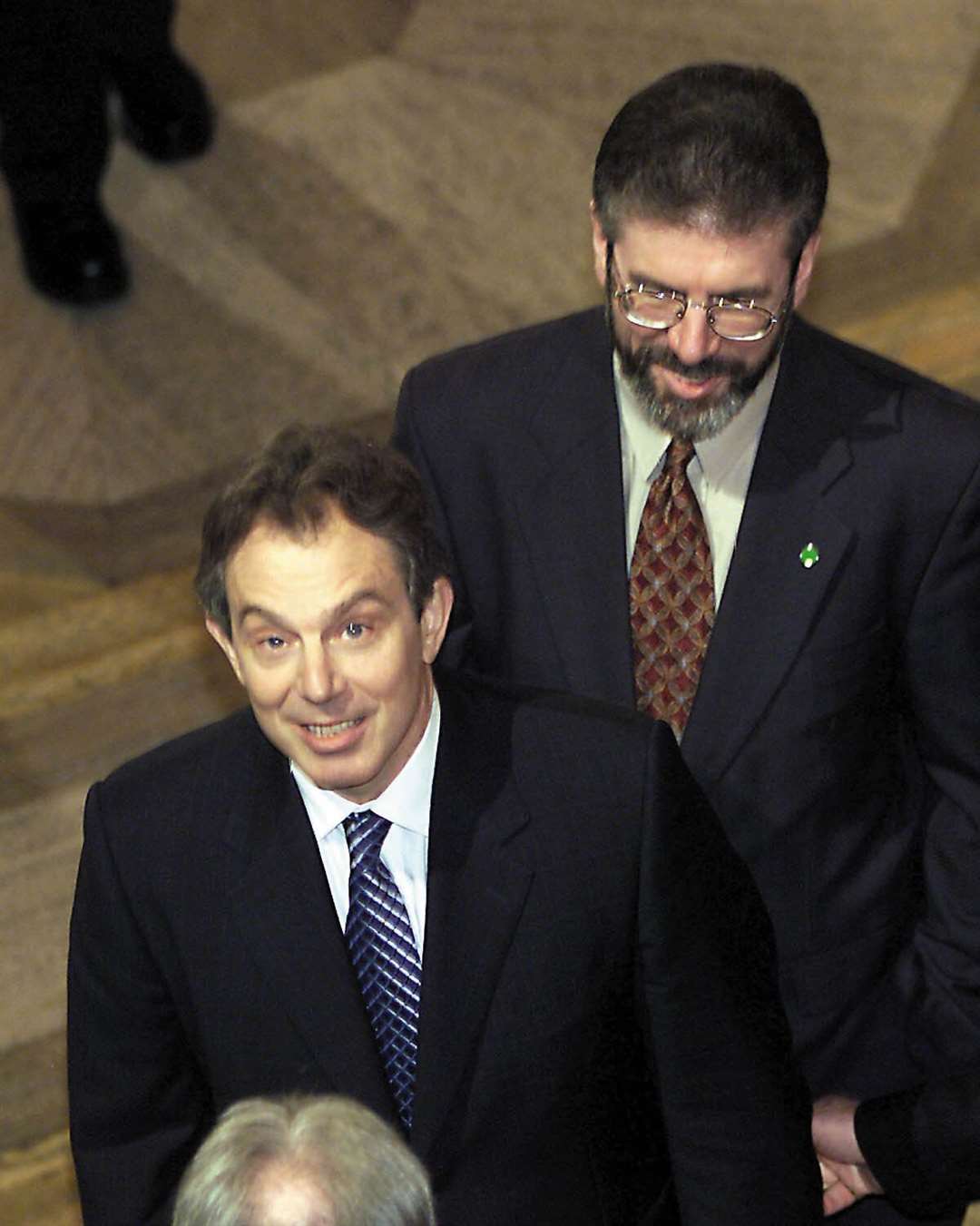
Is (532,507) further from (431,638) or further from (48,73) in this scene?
(48,73)

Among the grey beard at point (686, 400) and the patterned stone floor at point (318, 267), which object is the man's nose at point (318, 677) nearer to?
A: the grey beard at point (686, 400)

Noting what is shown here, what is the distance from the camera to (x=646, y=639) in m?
3.10

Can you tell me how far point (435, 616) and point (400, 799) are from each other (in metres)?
0.21

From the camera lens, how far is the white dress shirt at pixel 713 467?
3.04 metres

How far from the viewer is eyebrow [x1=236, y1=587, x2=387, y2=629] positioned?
2.51 m

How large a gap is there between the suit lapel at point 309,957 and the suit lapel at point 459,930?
63 mm

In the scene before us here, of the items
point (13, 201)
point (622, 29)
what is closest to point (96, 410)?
point (13, 201)

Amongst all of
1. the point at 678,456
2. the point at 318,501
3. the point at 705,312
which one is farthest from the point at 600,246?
the point at 318,501

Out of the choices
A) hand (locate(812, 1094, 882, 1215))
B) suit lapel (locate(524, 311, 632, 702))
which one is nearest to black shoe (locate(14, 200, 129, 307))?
suit lapel (locate(524, 311, 632, 702))

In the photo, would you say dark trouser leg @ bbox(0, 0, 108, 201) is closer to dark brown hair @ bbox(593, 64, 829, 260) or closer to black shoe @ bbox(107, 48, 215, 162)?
black shoe @ bbox(107, 48, 215, 162)

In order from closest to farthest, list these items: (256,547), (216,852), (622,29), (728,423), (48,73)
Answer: (256,547) → (216,852) → (728,423) → (48,73) → (622,29)

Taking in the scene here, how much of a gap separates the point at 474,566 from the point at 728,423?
0.40 m

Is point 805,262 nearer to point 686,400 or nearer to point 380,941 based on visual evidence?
point 686,400

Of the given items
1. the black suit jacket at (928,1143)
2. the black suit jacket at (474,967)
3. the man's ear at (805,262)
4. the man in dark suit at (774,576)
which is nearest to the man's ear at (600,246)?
the man in dark suit at (774,576)
